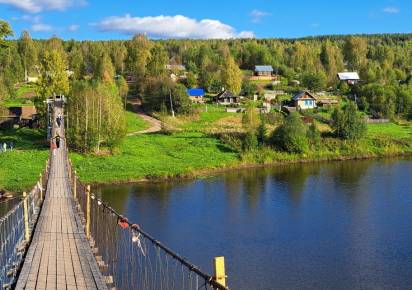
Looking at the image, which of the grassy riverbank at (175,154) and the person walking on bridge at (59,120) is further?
the person walking on bridge at (59,120)

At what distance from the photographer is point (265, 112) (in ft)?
240

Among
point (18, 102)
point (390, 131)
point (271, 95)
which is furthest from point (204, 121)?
point (18, 102)

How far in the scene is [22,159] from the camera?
1900 inches

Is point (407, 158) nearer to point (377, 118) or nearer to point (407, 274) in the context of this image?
point (377, 118)

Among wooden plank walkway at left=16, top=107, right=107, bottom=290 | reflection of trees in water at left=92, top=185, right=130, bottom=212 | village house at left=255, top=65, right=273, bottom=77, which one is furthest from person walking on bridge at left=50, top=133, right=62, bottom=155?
village house at left=255, top=65, right=273, bottom=77

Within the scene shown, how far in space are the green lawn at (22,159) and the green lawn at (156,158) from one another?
3620mm

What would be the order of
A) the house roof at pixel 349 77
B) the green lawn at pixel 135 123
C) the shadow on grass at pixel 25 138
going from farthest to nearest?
the house roof at pixel 349 77, the green lawn at pixel 135 123, the shadow on grass at pixel 25 138

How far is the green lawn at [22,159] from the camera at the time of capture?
142 ft

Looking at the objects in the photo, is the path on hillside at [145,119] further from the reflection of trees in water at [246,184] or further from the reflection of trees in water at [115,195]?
the reflection of trees in water at [115,195]

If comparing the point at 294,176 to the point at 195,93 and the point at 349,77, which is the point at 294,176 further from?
the point at 349,77

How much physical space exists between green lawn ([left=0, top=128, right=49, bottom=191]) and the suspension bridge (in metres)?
12.1

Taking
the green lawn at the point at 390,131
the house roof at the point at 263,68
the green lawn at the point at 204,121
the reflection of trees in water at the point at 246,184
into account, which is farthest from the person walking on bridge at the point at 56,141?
the house roof at the point at 263,68

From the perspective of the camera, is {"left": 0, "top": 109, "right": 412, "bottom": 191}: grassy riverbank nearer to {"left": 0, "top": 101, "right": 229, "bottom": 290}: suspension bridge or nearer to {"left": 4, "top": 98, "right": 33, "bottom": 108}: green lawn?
{"left": 4, "top": 98, "right": 33, "bottom": 108}: green lawn

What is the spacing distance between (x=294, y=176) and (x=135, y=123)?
25400 millimetres
